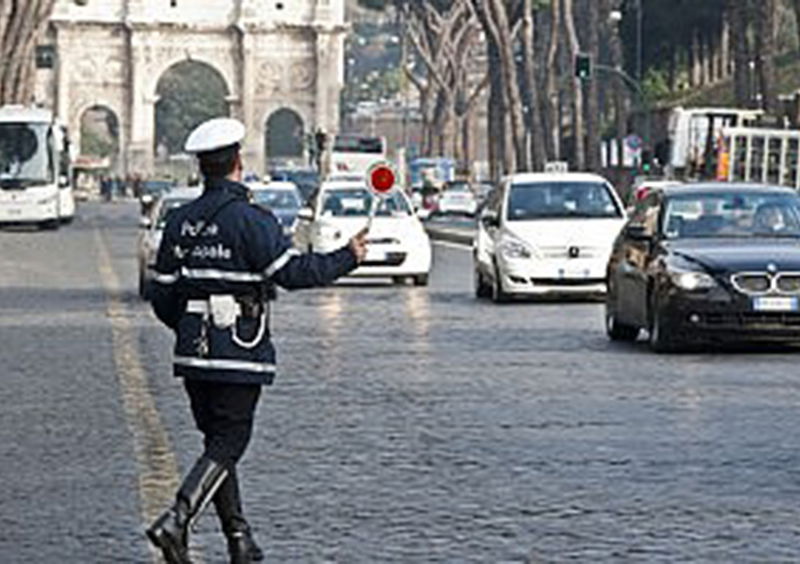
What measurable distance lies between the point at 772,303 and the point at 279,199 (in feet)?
97.9

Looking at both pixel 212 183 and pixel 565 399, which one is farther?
pixel 565 399

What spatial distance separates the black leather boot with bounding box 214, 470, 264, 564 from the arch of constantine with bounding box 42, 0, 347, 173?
145 meters

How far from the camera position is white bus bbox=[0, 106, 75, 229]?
7106 centimetres

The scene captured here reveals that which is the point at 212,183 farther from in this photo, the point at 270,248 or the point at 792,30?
the point at 792,30

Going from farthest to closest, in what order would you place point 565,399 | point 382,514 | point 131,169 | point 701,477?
point 131,169, point 565,399, point 701,477, point 382,514

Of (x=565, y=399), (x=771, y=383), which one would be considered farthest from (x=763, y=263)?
(x=565, y=399)

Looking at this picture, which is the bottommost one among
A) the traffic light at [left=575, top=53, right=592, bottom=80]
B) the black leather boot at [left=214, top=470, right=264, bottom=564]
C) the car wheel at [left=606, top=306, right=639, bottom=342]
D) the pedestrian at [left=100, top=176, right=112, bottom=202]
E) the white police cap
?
the pedestrian at [left=100, top=176, right=112, bottom=202]

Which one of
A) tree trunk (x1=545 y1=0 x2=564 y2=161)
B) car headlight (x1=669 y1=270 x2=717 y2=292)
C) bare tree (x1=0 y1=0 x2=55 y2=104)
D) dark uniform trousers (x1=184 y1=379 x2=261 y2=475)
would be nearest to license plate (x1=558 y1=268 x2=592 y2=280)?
car headlight (x1=669 y1=270 x2=717 y2=292)

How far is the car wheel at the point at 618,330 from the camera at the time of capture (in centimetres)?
2431

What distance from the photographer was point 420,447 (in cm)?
1519

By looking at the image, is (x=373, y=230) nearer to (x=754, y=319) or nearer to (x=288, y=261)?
(x=754, y=319)

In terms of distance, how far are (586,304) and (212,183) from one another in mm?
20825

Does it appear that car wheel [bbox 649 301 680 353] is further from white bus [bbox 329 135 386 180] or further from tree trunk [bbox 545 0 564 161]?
white bus [bbox 329 135 386 180]

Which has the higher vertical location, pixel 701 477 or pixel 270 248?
pixel 270 248
